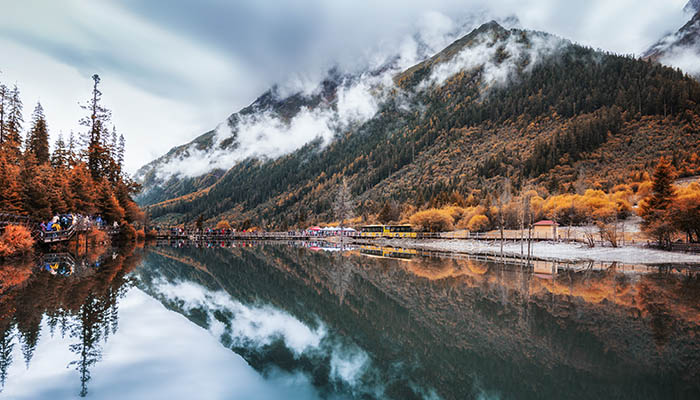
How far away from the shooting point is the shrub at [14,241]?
2165 cm

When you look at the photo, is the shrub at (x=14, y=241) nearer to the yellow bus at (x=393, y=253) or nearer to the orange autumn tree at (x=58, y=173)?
the orange autumn tree at (x=58, y=173)

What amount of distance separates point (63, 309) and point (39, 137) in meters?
43.6

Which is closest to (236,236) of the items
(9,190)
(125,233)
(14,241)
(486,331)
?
(125,233)

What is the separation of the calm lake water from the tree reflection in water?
0.15 feet

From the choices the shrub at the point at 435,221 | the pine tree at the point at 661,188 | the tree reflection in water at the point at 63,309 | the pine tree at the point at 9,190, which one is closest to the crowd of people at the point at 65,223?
the pine tree at the point at 9,190

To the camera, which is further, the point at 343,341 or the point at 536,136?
the point at 536,136

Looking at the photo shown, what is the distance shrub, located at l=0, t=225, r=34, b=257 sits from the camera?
21647mm

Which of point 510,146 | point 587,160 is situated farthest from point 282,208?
point 587,160

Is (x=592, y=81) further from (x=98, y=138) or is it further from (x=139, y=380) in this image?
(x=139, y=380)

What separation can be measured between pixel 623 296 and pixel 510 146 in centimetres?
11470

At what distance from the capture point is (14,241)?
22.3m

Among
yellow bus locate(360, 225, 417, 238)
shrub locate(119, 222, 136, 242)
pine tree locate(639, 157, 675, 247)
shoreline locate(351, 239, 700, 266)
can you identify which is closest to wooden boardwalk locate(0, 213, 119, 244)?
shrub locate(119, 222, 136, 242)

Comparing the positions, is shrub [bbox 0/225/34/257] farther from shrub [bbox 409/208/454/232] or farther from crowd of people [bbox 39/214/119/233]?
shrub [bbox 409/208/454/232]

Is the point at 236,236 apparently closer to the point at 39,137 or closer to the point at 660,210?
the point at 39,137
